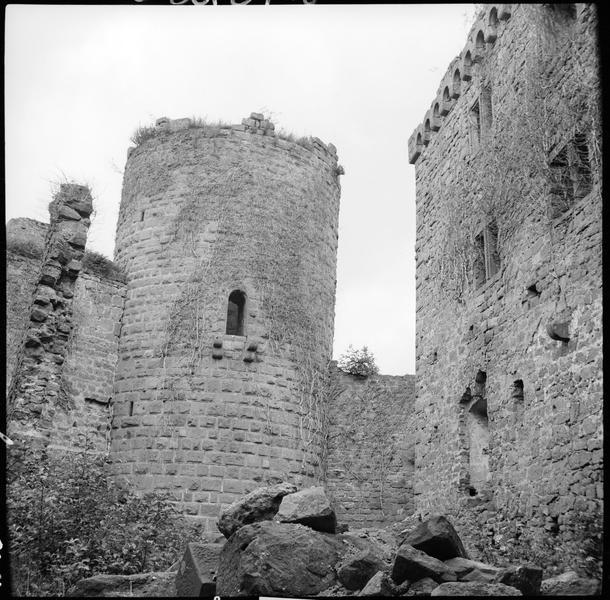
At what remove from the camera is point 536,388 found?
9.62m

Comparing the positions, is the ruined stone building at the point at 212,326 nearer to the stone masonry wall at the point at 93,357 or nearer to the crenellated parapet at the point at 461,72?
the stone masonry wall at the point at 93,357

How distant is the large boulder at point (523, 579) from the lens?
20.5 feet

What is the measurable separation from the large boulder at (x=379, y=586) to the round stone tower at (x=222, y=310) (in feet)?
24.0

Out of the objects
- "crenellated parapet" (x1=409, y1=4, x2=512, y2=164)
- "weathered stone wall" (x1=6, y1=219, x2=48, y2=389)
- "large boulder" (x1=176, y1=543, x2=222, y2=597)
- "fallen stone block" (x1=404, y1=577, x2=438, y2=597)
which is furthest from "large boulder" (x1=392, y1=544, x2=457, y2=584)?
"weathered stone wall" (x1=6, y1=219, x2=48, y2=389)

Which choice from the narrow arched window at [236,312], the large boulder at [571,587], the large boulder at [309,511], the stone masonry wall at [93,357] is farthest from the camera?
the narrow arched window at [236,312]

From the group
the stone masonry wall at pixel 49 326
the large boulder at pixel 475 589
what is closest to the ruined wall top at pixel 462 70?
the stone masonry wall at pixel 49 326

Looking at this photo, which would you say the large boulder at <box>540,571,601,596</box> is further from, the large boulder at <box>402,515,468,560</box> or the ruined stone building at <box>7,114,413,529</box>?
the ruined stone building at <box>7,114,413,529</box>

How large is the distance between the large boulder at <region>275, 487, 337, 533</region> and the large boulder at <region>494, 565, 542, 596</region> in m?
2.41

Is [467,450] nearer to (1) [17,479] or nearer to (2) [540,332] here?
(2) [540,332]

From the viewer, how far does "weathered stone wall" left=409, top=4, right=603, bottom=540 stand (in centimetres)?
880

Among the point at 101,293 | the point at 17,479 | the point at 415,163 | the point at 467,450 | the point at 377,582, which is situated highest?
the point at 415,163

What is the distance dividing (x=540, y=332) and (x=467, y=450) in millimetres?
2653

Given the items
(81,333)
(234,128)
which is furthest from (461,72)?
(81,333)

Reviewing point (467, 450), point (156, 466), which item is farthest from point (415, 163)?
point (156, 466)
